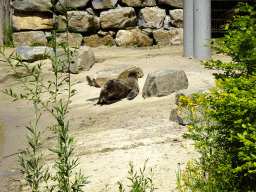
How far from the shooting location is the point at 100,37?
1170 centimetres

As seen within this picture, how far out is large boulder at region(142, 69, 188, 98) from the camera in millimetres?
5852

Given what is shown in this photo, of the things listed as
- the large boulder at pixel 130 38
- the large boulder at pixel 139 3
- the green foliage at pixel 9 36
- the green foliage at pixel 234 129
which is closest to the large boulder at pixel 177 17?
the large boulder at pixel 139 3

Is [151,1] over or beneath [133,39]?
over

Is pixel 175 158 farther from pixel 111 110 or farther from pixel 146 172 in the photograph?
pixel 111 110

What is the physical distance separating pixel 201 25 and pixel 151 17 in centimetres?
339

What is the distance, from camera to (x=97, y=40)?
11.7m

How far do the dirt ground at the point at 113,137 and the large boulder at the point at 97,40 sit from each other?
3.79 meters

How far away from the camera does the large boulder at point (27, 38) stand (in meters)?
11.2

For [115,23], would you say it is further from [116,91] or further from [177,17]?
[116,91]

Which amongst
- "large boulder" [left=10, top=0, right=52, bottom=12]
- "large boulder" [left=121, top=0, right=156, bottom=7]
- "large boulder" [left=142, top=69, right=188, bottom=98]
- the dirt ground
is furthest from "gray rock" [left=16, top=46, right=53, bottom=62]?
"large boulder" [left=142, top=69, right=188, bottom=98]

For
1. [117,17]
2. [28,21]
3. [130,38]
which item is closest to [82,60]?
[130,38]

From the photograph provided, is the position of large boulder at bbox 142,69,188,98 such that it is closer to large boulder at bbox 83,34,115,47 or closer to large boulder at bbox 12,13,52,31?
large boulder at bbox 83,34,115,47

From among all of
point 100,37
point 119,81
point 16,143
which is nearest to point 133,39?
point 100,37

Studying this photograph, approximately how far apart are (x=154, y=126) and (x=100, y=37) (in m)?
7.88
